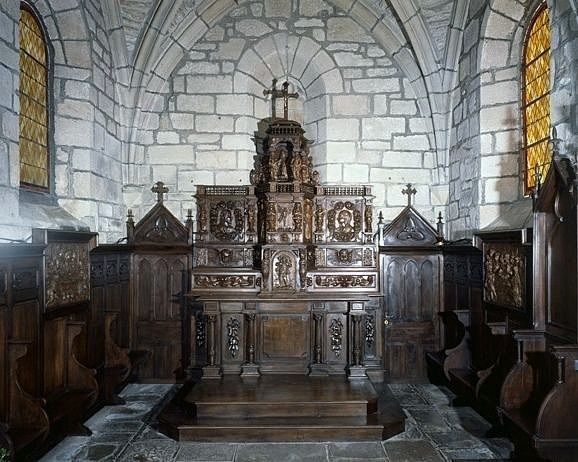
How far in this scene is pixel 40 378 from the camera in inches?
147

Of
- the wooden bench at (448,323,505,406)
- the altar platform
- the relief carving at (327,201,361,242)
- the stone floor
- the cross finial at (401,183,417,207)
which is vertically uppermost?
the cross finial at (401,183,417,207)

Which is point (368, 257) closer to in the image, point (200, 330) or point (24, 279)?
point (200, 330)

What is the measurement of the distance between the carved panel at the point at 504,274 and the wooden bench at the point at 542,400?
509 mm

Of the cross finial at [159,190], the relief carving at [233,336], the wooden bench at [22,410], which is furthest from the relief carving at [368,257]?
the wooden bench at [22,410]

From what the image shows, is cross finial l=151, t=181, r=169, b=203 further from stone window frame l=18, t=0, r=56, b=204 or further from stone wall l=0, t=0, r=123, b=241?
stone window frame l=18, t=0, r=56, b=204

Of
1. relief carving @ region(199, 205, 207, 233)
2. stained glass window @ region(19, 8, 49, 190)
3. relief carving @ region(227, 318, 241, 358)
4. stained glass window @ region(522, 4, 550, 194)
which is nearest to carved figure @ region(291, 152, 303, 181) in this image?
relief carving @ region(199, 205, 207, 233)

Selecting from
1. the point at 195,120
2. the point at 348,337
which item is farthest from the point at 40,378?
the point at 195,120

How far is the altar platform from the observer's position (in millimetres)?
4008

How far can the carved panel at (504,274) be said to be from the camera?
4.00m

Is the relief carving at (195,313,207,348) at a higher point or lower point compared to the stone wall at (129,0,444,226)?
lower

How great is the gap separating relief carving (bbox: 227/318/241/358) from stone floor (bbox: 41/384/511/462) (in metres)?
1.00

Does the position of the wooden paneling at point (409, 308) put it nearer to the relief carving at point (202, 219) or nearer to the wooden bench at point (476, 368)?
the wooden bench at point (476, 368)

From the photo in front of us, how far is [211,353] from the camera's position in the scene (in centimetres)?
511

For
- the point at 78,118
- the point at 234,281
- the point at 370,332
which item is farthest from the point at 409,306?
the point at 78,118
